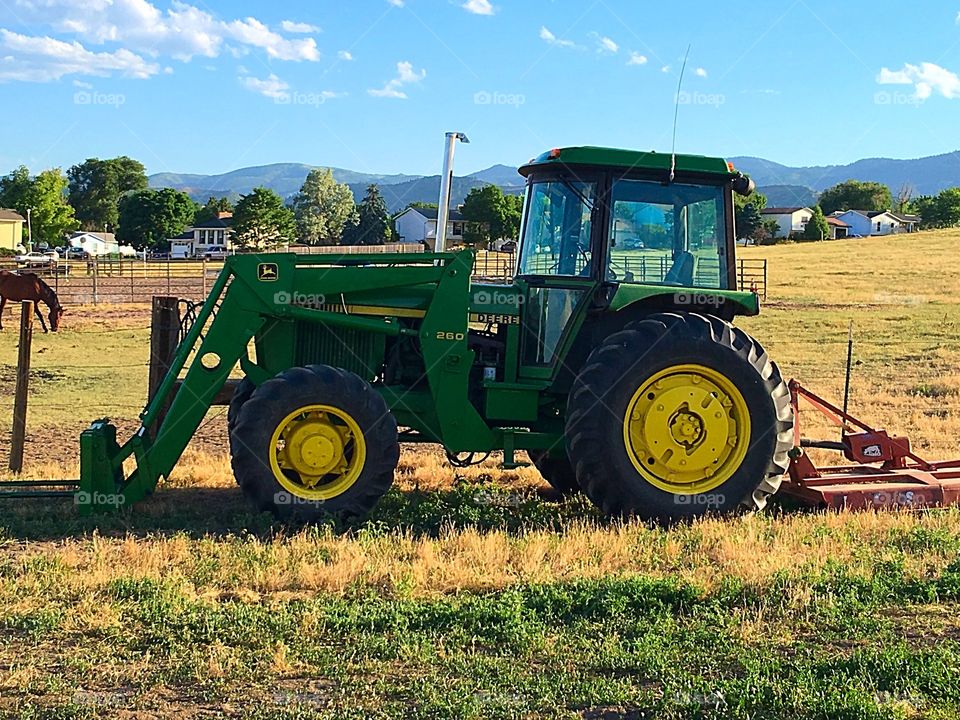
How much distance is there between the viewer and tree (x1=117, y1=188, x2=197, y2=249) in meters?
77.9

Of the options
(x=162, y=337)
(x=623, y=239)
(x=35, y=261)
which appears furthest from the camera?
(x=35, y=261)

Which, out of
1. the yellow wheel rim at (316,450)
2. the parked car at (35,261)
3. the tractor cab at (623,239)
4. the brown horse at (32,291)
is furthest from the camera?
the parked car at (35,261)

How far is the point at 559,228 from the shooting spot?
26.9 feet

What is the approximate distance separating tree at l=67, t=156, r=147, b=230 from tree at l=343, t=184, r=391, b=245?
29.7 meters

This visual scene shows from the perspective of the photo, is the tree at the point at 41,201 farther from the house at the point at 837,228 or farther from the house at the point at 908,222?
the house at the point at 908,222

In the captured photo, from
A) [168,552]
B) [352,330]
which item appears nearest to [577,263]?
[352,330]

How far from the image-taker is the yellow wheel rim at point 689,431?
25.8ft

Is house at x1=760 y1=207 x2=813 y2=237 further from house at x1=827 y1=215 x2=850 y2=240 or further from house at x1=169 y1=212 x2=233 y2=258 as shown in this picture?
house at x1=169 y1=212 x2=233 y2=258

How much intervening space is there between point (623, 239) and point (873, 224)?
344 feet

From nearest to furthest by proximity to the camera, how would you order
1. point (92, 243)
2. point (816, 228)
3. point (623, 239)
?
point (623, 239)
point (816, 228)
point (92, 243)

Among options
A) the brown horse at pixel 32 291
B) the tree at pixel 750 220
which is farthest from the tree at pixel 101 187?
the brown horse at pixel 32 291

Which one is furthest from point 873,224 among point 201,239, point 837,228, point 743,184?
point 743,184

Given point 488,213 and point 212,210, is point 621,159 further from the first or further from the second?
point 212,210

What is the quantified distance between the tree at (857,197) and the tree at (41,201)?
7568 centimetres
